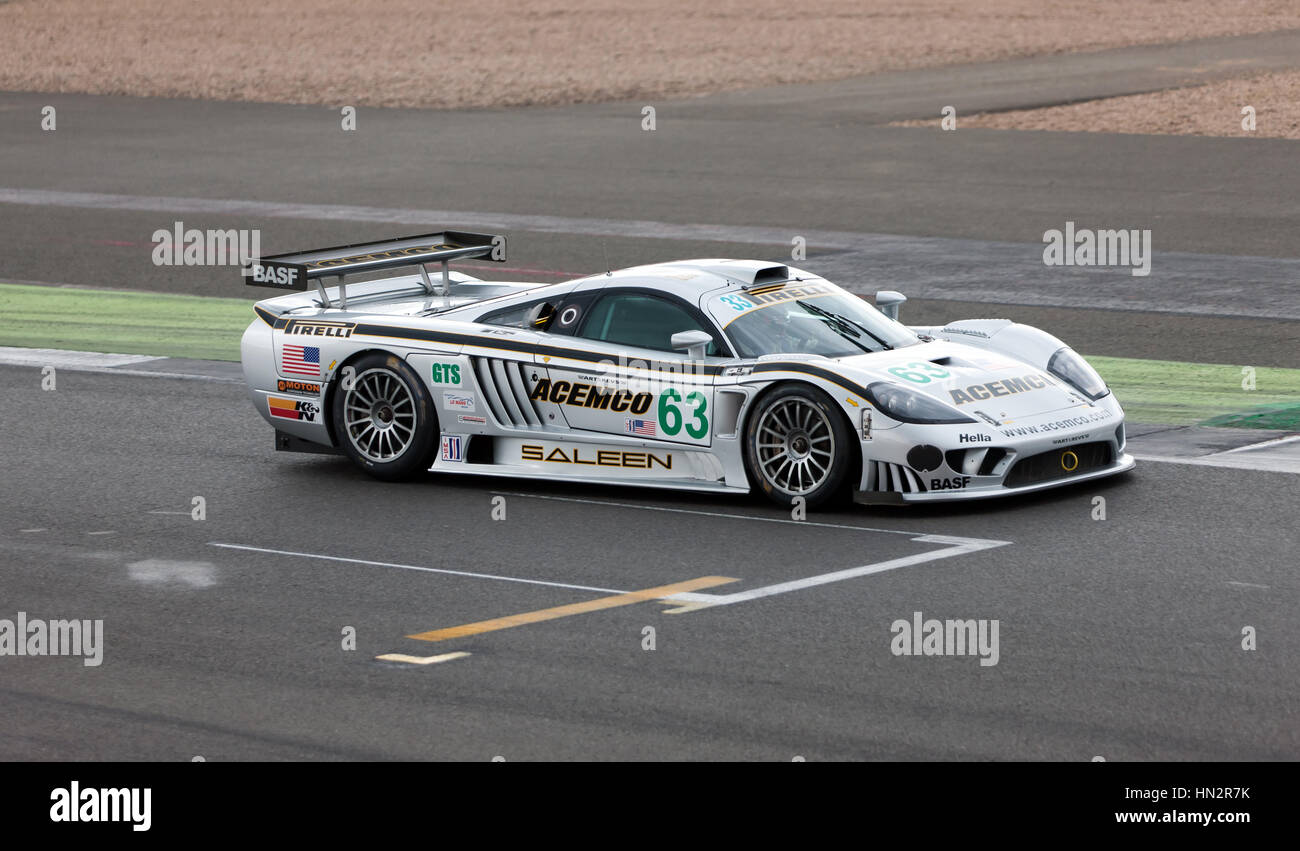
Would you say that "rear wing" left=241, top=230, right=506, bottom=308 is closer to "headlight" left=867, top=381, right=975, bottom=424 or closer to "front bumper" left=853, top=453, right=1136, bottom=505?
"headlight" left=867, top=381, right=975, bottom=424

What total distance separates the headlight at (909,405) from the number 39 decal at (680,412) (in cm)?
100

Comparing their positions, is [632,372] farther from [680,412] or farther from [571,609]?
[571,609]

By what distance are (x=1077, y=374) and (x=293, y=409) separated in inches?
191

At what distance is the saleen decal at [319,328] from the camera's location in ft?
41.6

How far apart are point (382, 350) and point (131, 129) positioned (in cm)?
2467

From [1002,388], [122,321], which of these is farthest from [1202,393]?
[122,321]

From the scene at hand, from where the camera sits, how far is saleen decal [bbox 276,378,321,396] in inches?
501

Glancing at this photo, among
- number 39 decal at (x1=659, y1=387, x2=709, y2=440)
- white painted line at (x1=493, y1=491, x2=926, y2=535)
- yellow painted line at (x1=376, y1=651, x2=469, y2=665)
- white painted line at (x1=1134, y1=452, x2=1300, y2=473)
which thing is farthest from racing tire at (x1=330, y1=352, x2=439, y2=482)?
white painted line at (x1=1134, y1=452, x2=1300, y2=473)

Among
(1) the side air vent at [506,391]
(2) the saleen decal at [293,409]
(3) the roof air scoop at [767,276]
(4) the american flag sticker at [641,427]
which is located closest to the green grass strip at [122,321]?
(2) the saleen decal at [293,409]

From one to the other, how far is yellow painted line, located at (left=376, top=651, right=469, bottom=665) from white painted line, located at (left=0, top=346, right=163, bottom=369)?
28.2ft

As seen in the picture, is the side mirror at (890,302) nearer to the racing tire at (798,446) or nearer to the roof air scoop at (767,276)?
the roof air scoop at (767,276)

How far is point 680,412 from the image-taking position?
11.6m
